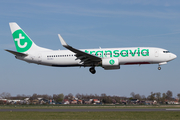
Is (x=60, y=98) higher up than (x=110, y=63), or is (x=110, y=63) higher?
(x=110, y=63)

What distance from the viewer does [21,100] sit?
3088 inches

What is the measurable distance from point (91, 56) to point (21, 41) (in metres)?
14.8

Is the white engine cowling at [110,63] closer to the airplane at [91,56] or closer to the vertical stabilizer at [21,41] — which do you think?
the airplane at [91,56]

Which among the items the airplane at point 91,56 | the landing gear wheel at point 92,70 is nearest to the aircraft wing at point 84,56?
the airplane at point 91,56

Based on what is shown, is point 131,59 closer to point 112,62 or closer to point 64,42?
point 112,62

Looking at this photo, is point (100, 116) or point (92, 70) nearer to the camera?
point (100, 116)

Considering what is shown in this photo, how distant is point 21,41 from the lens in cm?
4975

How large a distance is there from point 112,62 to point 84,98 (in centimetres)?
4636

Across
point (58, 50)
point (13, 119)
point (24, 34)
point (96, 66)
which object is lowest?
point (13, 119)

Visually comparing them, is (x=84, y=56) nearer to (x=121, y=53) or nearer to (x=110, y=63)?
(x=110, y=63)

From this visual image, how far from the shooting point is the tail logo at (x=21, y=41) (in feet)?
162

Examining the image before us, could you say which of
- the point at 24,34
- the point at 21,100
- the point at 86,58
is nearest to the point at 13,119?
the point at 86,58

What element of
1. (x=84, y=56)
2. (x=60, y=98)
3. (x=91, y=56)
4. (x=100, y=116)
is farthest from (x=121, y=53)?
(x=60, y=98)

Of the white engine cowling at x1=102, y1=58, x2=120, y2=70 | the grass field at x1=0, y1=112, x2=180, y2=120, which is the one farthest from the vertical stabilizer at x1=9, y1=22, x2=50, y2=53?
the grass field at x1=0, y1=112, x2=180, y2=120
